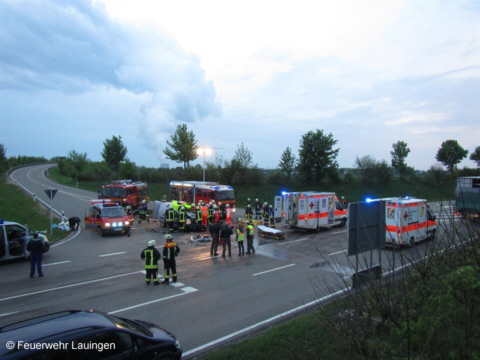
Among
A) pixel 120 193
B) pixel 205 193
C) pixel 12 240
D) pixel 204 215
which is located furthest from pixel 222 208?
pixel 12 240

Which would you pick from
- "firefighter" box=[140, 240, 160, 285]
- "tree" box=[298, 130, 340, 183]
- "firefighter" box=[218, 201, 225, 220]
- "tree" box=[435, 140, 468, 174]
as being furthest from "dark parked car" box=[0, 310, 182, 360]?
→ "tree" box=[298, 130, 340, 183]

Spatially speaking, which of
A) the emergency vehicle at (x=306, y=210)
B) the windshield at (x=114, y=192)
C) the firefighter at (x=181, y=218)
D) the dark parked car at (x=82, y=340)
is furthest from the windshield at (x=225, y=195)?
the dark parked car at (x=82, y=340)

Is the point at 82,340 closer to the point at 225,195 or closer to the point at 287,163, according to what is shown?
the point at 225,195

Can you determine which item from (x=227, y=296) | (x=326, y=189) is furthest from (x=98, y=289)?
(x=326, y=189)

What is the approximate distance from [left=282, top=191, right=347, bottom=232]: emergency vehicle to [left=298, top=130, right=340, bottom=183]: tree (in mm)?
22299

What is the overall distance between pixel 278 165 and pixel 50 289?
3838cm

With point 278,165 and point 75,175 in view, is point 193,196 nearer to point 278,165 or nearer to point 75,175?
point 278,165

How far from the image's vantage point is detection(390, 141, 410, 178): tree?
47550 millimetres

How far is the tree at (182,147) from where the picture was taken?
4519 centimetres

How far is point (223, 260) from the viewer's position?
13.9 metres

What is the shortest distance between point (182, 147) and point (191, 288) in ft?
120

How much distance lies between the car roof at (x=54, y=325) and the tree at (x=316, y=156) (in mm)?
39634

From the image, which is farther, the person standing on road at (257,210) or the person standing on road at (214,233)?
the person standing on road at (257,210)

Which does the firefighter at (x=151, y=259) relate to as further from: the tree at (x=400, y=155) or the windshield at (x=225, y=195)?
the tree at (x=400, y=155)
